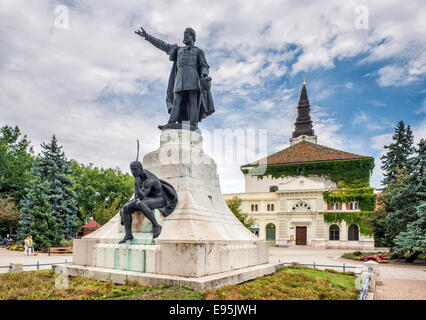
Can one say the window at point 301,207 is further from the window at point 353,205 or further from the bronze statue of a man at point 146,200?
the bronze statue of a man at point 146,200

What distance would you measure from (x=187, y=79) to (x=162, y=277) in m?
5.82

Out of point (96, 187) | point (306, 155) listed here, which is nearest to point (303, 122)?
point (306, 155)

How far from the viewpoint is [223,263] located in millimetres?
6957

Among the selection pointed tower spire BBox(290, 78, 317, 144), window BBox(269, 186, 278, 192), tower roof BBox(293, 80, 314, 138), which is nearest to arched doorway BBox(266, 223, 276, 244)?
window BBox(269, 186, 278, 192)

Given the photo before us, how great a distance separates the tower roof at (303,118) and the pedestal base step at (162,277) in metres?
67.4

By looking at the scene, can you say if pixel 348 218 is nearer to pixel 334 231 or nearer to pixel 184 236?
pixel 334 231

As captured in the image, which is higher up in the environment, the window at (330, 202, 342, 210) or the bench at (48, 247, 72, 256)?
the window at (330, 202, 342, 210)

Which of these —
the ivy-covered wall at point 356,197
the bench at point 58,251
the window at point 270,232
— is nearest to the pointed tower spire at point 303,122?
the ivy-covered wall at point 356,197

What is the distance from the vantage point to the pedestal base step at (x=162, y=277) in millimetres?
5758

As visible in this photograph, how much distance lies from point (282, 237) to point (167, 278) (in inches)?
1488

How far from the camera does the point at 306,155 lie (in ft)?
159

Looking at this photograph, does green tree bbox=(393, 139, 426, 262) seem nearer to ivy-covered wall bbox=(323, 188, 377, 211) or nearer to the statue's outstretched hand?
the statue's outstretched hand

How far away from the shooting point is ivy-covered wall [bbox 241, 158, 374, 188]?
144 feet
